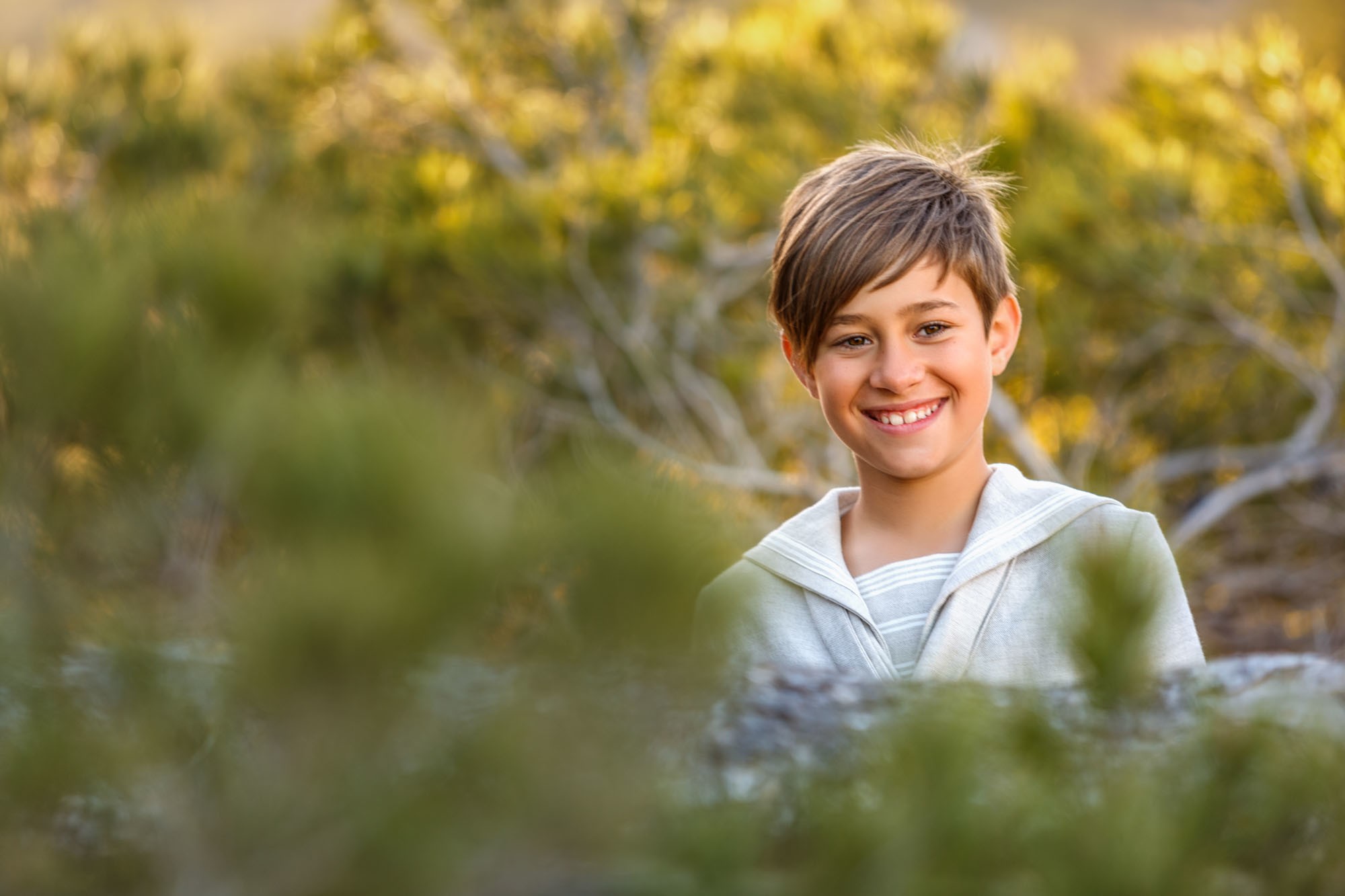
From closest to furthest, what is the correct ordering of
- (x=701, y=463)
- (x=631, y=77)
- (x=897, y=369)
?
(x=897, y=369) → (x=701, y=463) → (x=631, y=77)

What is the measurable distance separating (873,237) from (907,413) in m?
0.14

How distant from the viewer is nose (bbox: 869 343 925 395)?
855 mm

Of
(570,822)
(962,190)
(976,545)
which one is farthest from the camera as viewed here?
(962,190)

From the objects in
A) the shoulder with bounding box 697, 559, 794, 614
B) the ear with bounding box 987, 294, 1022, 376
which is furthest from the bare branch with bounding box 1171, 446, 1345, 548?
the shoulder with bounding box 697, 559, 794, 614

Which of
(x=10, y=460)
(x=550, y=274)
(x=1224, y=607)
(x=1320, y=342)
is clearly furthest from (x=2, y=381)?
(x=1320, y=342)

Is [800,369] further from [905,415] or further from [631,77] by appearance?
[631,77]

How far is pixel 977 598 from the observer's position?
84cm

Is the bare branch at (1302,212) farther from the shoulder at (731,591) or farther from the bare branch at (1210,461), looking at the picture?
the shoulder at (731,591)

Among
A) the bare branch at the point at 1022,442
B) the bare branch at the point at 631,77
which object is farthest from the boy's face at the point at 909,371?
the bare branch at the point at 631,77

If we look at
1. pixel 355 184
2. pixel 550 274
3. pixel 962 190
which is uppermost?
pixel 355 184

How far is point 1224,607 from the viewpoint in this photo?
129 inches

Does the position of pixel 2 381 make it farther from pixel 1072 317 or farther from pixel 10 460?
pixel 1072 317

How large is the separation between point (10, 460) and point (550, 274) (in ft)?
9.62

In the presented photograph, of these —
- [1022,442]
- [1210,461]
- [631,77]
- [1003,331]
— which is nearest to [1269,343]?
[1210,461]
